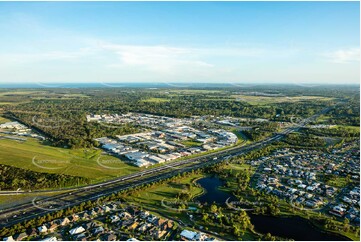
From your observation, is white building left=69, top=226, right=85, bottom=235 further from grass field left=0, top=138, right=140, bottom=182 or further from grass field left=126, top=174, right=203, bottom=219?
grass field left=0, top=138, right=140, bottom=182

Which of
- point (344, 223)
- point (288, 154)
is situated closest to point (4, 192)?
point (344, 223)

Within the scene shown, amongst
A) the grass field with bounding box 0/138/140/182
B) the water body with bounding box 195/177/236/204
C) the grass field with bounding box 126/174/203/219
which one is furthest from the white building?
the water body with bounding box 195/177/236/204

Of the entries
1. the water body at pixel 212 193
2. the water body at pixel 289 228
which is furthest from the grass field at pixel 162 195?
the water body at pixel 289 228

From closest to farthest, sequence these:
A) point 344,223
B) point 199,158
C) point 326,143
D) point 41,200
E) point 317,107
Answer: point 344,223, point 41,200, point 199,158, point 326,143, point 317,107

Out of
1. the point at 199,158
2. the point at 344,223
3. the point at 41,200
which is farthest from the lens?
the point at 199,158

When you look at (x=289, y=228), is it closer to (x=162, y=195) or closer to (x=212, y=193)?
(x=212, y=193)

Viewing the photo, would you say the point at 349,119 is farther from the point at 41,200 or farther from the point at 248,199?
the point at 41,200

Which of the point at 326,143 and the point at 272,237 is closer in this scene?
the point at 272,237
